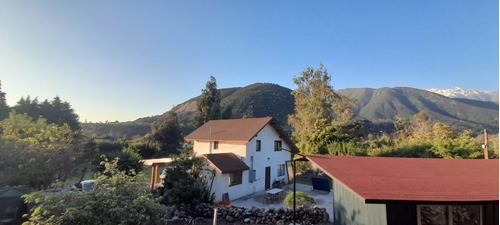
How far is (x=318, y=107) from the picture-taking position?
1470 inches

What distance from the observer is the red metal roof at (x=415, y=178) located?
219 inches

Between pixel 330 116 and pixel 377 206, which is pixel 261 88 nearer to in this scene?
pixel 330 116

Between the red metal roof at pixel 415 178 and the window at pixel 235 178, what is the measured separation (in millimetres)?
9793

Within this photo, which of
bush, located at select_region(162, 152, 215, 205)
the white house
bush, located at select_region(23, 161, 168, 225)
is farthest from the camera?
the white house

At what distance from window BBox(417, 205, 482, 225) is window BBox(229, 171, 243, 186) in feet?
41.7

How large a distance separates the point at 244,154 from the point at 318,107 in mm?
20931

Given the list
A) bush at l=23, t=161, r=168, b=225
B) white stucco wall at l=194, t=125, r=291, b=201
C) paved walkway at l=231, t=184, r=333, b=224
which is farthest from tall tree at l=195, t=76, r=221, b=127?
bush at l=23, t=161, r=168, b=225

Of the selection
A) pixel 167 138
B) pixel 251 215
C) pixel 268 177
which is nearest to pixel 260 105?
pixel 167 138

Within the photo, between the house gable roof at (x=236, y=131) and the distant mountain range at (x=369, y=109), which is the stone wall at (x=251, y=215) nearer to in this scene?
the house gable roof at (x=236, y=131)

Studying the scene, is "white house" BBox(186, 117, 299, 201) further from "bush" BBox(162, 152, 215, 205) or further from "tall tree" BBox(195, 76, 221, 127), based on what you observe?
"tall tree" BBox(195, 76, 221, 127)

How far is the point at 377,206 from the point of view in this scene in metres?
7.23

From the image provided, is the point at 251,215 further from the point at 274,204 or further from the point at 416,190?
the point at 416,190

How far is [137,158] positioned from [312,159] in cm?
1576

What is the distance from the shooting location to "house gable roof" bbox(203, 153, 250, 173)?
17266mm
